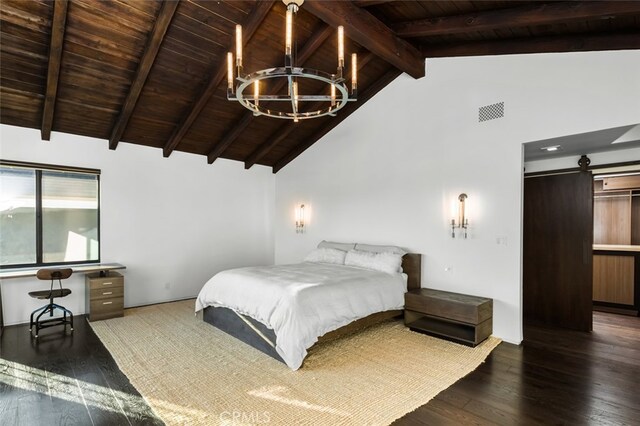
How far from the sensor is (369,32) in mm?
3834

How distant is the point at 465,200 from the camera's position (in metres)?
4.46

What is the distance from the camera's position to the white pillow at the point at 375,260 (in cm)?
475

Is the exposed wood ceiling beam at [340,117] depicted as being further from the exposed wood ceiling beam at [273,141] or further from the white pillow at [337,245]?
the white pillow at [337,245]

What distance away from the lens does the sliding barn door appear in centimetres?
449

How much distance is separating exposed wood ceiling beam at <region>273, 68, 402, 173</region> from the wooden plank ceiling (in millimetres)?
52

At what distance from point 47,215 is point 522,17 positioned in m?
6.71

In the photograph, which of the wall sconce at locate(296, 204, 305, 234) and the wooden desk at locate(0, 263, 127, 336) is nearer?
the wooden desk at locate(0, 263, 127, 336)

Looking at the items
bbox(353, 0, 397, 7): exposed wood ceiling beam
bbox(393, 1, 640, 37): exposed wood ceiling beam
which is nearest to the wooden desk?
bbox(353, 0, 397, 7): exposed wood ceiling beam

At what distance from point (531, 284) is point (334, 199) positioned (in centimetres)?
349

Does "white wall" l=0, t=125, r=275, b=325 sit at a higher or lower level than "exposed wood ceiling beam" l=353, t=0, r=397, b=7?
lower

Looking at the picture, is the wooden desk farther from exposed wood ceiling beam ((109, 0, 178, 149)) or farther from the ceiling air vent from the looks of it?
the ceiling air vent

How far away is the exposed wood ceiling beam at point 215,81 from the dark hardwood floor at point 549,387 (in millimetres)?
3985

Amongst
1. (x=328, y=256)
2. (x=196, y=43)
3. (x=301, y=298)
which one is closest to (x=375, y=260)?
(x=328, y=256)
